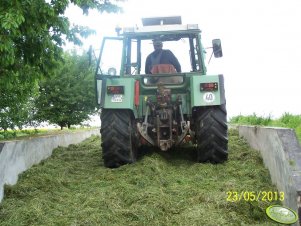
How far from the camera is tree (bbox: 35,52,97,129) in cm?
2478

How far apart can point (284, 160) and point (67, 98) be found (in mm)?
21571

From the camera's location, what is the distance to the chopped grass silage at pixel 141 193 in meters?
3.97

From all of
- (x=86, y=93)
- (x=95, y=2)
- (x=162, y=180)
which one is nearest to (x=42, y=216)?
(x=162, y=180)

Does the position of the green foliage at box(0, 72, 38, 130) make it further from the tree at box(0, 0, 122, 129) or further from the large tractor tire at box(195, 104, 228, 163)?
the large tractor tire at box(195, 104, 228, 163)

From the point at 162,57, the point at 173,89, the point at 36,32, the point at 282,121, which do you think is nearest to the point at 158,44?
the point at 162,57

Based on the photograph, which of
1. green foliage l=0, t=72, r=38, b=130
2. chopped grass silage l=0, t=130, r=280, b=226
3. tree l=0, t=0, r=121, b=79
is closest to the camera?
chopped grass silage l=0, t=130, r=280, b=226

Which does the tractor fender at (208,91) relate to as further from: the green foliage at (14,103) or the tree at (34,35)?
the green foliage at (14,103)

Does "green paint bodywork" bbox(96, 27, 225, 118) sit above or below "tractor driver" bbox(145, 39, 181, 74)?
below

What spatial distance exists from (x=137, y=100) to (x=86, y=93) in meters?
19.5
